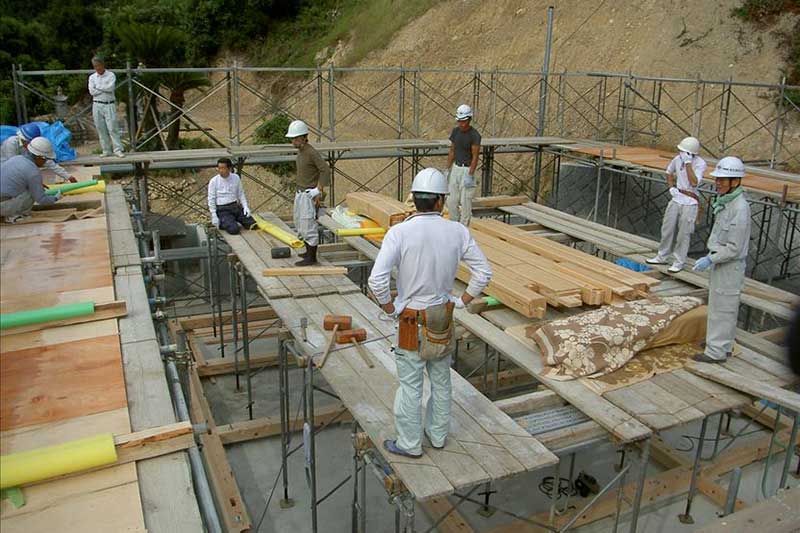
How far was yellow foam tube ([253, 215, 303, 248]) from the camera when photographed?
30.9ft

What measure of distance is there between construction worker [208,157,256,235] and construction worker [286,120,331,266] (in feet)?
5.91

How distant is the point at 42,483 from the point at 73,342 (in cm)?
135

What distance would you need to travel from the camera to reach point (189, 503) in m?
3.31

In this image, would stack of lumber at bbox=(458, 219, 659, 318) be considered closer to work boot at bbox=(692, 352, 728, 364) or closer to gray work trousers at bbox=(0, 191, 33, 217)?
work boot at bbox=(692, 352, 728, 364)

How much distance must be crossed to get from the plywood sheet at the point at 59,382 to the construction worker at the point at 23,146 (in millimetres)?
1076

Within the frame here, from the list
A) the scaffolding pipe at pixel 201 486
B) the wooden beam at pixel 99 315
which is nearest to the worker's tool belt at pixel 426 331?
the scaffolding pipe at pixel 201 486

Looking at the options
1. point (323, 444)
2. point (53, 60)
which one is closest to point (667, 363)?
point (323, 444)

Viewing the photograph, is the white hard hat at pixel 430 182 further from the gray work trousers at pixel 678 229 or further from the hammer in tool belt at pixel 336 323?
the gray work trousers at pixel 678 229

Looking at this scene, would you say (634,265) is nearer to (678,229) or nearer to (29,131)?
(678,229)

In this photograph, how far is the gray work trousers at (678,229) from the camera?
8.77 metres

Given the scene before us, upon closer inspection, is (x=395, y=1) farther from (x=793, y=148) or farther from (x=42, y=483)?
(x=42, y=483)

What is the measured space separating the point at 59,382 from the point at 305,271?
4.50 meters

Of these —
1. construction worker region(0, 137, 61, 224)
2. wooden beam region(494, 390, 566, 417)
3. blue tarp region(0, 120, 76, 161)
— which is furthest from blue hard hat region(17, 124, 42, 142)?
wooden beam region(494, 390, 566, 417)

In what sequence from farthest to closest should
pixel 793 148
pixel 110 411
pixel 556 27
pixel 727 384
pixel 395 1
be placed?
pixel 395 1 → pixel 556 27 → pixel 793 148 → pixel 727 384 → pixel 110 411
